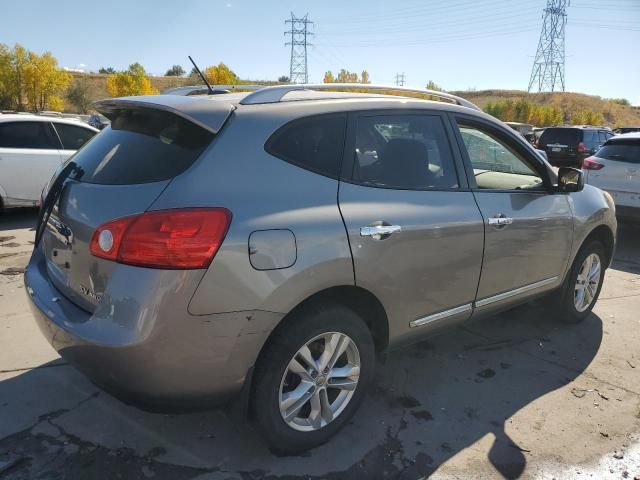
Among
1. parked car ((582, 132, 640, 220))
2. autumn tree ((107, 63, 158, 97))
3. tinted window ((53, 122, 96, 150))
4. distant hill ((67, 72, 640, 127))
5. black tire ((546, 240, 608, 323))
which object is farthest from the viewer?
distant hill ((67, 72, 640, 127))

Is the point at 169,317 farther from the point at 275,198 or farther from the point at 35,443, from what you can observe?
the point at 35,443

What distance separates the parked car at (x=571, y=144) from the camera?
1645cm

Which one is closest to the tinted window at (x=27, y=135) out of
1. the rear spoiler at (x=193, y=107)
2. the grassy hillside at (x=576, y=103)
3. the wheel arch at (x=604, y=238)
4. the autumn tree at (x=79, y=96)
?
the rear spoiler at (x=193, y=107)

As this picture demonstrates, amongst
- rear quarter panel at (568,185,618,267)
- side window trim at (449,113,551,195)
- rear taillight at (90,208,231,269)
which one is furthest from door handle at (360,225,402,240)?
rear quarter panel at (568,185,618,267)

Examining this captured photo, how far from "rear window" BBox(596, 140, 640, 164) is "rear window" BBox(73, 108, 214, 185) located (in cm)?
740

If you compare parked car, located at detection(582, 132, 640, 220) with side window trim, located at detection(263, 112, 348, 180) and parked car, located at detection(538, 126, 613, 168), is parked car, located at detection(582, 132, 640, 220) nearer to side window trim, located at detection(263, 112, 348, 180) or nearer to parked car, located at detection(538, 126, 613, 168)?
side window trim, located at detection(263, 112, 348, 180)

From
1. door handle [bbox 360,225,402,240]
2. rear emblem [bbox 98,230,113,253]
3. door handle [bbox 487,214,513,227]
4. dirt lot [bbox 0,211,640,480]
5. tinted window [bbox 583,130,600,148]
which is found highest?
rear emblem [bbox 98,230,113,253]

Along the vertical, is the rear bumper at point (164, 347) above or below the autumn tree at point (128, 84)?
below

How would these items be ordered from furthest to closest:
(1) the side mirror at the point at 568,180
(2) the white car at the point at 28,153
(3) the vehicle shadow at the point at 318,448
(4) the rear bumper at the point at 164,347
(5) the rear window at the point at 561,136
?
(5) the rear window at the point at 561,136 < (2) the white car at the point at 28,153 < (1) the side mirror at the point at 568,180 < (3) the vehicle shadow at the point at 318,448 < (4) the rear bumper at the point at 164,347

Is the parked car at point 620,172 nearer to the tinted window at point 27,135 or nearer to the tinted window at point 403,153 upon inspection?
the tinted window at point 403,153

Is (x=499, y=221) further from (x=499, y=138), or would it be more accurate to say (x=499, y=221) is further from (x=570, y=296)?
(x=570, y=296)

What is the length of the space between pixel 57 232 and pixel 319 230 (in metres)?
1.33

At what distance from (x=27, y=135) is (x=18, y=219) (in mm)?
1295

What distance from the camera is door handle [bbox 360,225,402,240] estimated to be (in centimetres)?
255
